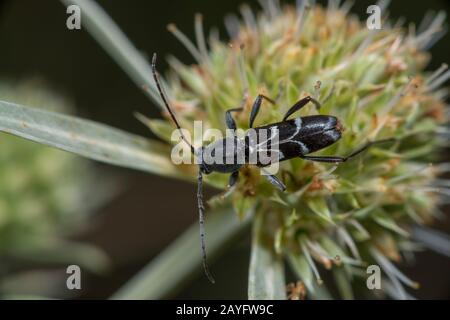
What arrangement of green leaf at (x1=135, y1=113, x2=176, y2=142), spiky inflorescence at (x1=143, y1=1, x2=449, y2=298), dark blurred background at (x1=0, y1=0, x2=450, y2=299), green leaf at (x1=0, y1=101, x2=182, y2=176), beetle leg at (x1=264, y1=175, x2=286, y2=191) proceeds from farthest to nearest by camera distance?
dark blurred background at (x1=0, y1=0, x2=450, y2=299) → green leaf at (x1=135, y1=113, x2=176, y2=142) → spiky inflorescence at (x1=143, y1=1, x2=449, y2=298) → beetle leg at (x1=264, y1=175, x2=286, y2=191) → green leaf at (x1=0, y1=101, x2=182, y2=176)

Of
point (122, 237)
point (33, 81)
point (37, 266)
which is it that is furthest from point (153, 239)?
point (33, 81)

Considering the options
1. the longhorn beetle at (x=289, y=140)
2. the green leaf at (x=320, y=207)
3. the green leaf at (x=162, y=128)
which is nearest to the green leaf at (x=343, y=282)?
the green leaf at (x=320, y=207)

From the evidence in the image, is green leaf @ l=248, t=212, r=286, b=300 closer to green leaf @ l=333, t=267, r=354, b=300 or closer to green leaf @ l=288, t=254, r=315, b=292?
green leaf @ l=288, t=254, r=315, b=292

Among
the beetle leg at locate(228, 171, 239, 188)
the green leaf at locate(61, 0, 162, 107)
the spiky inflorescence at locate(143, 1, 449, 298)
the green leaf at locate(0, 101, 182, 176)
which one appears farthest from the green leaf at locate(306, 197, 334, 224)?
the green leaf at locate(61, 0, 162, 107)

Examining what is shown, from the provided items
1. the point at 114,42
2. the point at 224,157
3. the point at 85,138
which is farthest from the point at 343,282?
the point at 114,42

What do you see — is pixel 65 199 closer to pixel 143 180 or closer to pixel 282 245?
pixel 143 180
